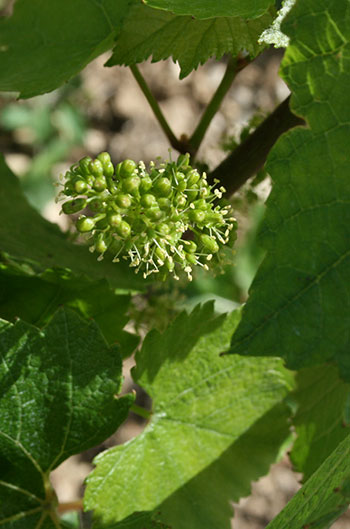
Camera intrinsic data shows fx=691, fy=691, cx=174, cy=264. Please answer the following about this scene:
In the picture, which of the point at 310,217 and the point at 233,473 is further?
the point at 233,473

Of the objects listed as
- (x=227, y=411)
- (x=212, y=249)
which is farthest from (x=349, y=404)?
(x=212, y=249)

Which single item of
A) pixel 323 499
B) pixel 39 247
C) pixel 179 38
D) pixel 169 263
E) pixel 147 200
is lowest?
pixel 323 499

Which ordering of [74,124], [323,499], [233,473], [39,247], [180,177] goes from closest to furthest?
[323,499], [180,177], [233,473], [39,247], [74,124]

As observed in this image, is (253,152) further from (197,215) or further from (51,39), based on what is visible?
(51,39)

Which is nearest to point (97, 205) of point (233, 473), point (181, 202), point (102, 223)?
point (102, 223)

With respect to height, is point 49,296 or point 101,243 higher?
point 101,243

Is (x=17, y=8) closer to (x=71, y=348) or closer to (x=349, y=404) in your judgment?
(x=71, y=348)

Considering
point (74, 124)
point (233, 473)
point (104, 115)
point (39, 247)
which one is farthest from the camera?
point (104, 115)
